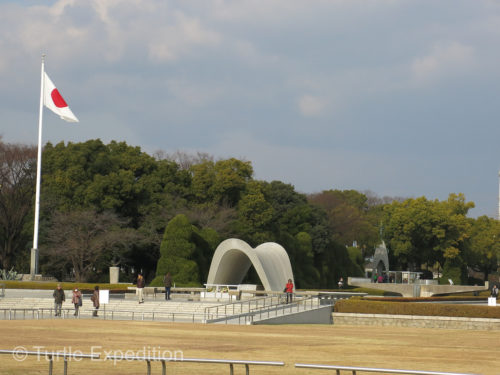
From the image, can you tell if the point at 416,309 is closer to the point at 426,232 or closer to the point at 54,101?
the point at 54,101

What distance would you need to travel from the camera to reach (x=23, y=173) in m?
58.6

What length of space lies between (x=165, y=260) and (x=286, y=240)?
15665mm

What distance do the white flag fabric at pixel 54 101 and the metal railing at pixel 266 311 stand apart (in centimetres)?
1675

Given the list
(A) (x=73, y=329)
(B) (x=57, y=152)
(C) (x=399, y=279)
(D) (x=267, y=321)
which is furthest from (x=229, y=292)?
(C) (x=399, y=279)

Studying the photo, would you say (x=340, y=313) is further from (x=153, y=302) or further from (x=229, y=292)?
(x=153, y=302)

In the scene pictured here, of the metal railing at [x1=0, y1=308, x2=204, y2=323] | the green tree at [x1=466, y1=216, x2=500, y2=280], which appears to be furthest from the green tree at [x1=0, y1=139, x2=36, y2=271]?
the green tree at [x1=466, y1=216, x2=500, y2=280]

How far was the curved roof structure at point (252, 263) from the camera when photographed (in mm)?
41281

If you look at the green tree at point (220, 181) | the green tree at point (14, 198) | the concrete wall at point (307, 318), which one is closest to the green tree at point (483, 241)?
the green tree at point (220, 181)

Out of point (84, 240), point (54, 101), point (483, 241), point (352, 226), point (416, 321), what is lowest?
point (416, 321)

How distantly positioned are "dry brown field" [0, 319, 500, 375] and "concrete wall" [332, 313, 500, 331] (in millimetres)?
6171

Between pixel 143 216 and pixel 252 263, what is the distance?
54.5ft

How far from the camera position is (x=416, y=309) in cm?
3309

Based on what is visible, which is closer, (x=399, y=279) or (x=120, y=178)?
(x=120, y=178)

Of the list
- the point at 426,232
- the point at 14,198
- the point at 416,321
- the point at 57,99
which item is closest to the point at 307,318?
the point at 416,321
